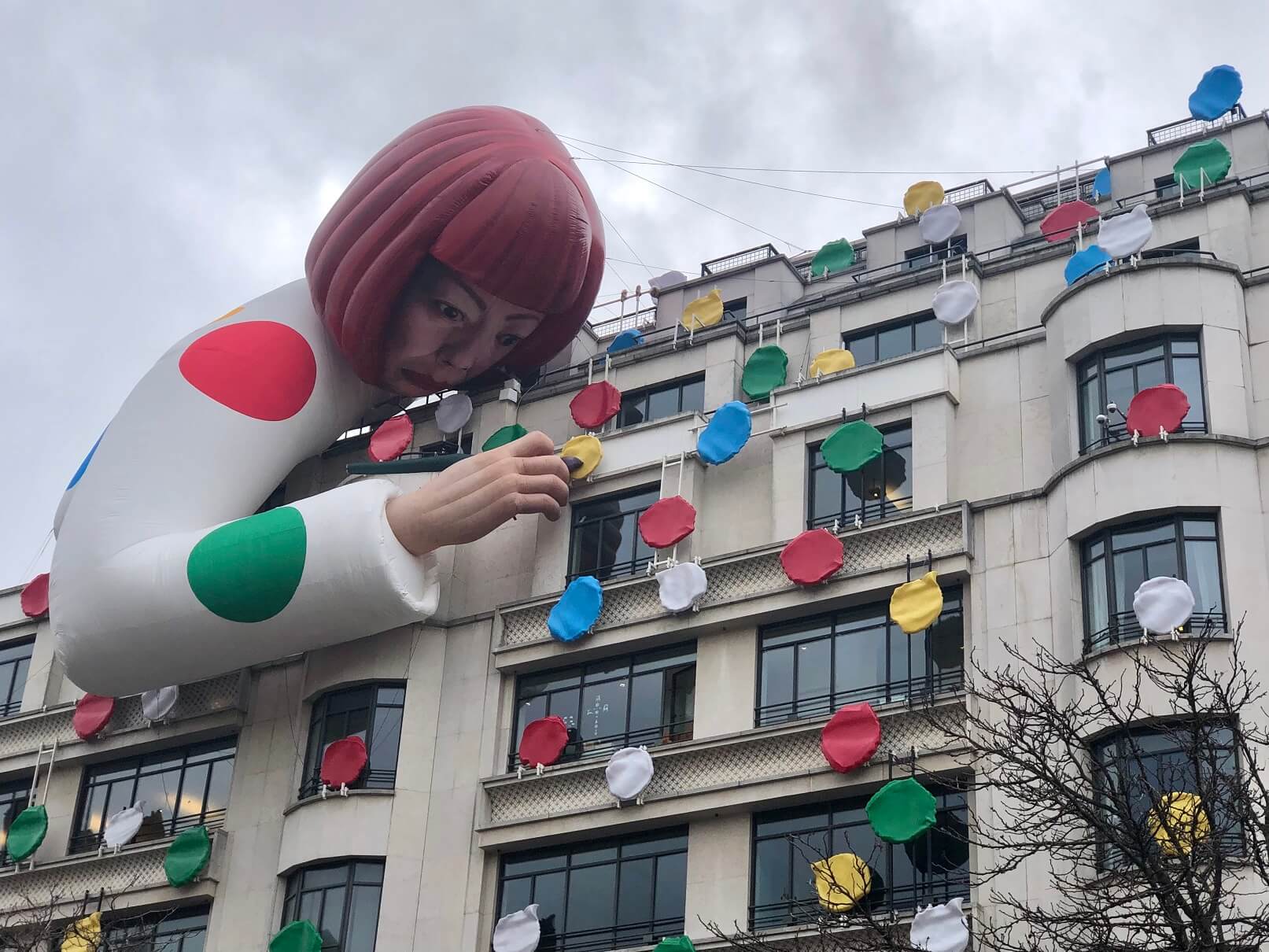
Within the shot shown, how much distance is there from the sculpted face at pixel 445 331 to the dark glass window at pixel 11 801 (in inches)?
438

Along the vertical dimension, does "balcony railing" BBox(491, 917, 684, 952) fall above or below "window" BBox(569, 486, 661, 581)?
below

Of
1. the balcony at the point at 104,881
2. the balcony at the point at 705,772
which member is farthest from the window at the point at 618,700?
the balcony at the point at 104,881

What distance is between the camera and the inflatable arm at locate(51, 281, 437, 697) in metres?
32.1

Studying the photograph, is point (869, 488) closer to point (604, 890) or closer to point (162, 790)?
point (604, 890)

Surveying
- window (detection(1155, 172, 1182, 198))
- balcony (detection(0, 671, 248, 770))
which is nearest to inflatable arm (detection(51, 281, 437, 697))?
balcony (detection(0, 671, 248, 770))

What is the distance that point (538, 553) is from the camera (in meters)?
34.5

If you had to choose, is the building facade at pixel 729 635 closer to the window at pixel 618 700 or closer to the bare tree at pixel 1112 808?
the window at pixel 618 700

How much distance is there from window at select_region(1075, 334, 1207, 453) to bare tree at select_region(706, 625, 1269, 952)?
12.3 feet

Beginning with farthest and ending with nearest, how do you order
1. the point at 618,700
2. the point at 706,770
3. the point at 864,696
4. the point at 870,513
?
the point at 618,700, the point at 870,513, the point at 706,770, the point at 864,696

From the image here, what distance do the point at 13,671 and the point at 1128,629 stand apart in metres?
24.2

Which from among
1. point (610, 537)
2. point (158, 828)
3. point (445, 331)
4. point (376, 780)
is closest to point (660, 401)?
point (610, 537)

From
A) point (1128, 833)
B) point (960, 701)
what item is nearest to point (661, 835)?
point (960, 701)

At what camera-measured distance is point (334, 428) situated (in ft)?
120

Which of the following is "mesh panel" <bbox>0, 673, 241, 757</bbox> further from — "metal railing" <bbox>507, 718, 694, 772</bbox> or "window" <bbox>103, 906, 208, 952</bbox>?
"metal railing" <bbox>507, 718, 694, 772</bbox>
